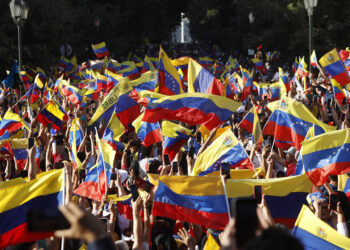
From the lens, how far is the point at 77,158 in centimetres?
848

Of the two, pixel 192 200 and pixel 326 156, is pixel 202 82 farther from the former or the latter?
pixel 192 200

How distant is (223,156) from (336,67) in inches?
286

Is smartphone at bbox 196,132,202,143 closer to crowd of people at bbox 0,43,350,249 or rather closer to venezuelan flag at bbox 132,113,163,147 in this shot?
crowd of people at bbox 0,43,350,249

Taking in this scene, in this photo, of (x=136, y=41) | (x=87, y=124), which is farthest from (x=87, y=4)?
(x=87, y=124)

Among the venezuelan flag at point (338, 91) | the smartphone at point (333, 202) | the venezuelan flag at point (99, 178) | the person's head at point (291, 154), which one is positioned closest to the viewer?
the smartphone at point (333, 202)

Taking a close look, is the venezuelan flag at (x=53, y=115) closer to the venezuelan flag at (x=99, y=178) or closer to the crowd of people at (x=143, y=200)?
the crowd of people at (x=143, y=200)

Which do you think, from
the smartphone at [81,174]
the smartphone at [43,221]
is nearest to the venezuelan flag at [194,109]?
the smartphone at [81,174]

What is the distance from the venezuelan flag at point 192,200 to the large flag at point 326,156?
1636 mm

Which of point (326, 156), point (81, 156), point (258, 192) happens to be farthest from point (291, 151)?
point (258, 192)

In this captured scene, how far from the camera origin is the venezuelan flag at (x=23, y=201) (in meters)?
4.84

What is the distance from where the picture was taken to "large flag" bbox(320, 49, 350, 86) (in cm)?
1396

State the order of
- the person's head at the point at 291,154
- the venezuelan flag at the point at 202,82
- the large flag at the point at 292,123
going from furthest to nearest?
the venezuelan flag at the point at 202,82 → the large flag at the point at 292,123 → the person's head at the point at 291,154

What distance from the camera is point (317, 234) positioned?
4.63 meters

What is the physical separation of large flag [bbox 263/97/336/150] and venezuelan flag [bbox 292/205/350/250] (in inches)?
173
